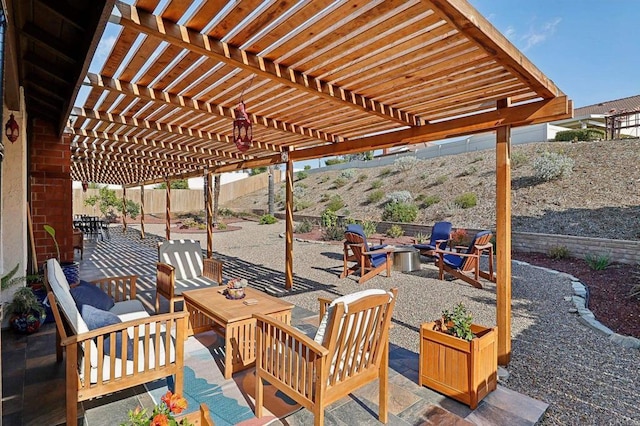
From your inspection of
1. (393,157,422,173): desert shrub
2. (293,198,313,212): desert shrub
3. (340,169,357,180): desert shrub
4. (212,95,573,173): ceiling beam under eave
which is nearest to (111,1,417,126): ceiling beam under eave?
(212,95,573,173): ceiling beam under eave

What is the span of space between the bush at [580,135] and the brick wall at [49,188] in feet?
65.4

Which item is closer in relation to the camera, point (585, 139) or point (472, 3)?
point (472, 3)

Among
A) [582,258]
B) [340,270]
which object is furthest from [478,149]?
[340,270]

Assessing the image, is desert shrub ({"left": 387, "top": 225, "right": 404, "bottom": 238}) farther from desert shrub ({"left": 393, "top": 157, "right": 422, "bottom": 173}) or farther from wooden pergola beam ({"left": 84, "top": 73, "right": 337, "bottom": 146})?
desert shrub ({"left": 393, "top": 157, "right": 422, "bottom": 173})

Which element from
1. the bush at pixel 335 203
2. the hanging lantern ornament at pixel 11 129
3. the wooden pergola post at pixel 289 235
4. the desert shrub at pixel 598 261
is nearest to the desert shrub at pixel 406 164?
the bush at pixel 335 203

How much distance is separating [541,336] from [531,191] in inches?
430

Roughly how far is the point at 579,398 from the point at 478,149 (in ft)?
64.5

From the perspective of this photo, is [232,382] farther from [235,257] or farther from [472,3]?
[235,257]

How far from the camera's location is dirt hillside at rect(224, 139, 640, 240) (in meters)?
10.5

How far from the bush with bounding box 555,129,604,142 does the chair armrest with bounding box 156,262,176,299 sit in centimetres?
1914

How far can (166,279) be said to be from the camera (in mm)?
4539

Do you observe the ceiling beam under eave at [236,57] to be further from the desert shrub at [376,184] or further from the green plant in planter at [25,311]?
the desert shrub at [376,184]

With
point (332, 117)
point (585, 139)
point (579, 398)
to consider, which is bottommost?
point (579, 398)

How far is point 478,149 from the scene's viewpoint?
20.5 metres
